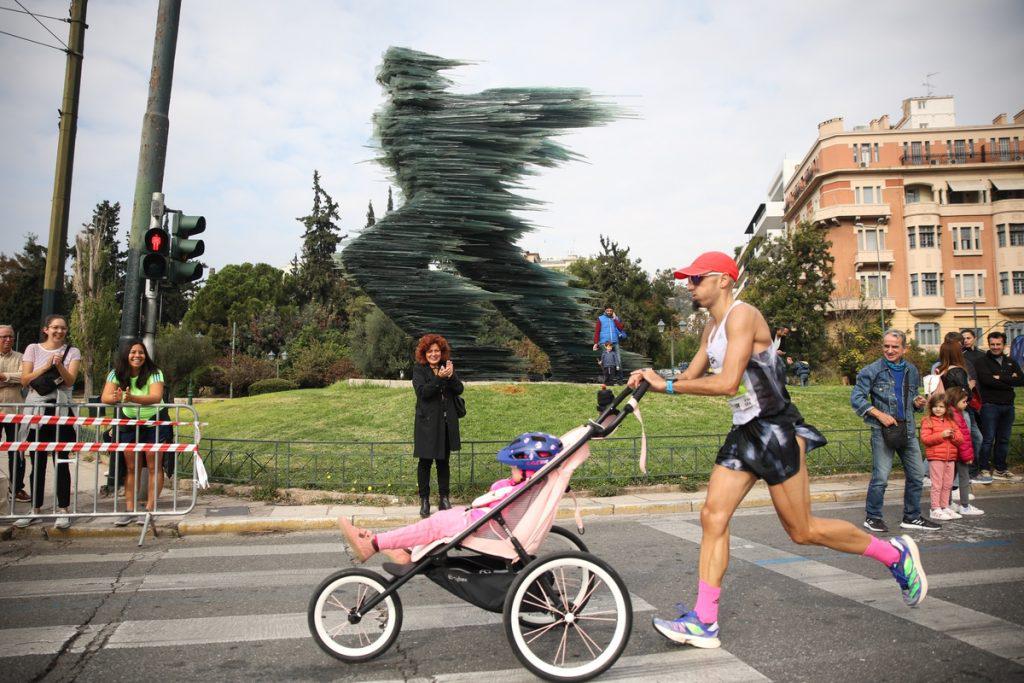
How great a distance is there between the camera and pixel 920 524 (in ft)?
22.7

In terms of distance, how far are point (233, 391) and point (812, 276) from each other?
34.1 meters

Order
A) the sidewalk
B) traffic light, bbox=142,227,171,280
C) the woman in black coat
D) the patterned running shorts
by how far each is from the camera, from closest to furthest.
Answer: the patterned running shorts → the sidewalk → the woman in black coat → traffic light, bbox=142,227,171,280

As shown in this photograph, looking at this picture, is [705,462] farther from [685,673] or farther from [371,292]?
[371,292]

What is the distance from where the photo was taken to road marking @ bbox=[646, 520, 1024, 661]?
148 inches

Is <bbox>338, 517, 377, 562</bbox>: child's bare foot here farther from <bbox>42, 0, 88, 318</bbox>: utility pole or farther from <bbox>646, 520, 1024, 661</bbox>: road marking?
<bbox>42, 0, 88, 318</bbox>: utility pole

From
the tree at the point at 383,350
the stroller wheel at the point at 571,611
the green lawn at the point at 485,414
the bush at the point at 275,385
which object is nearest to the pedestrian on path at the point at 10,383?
the green lawn at the point at 485,414

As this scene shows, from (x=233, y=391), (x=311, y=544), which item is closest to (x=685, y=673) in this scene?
(x=311, y=544)

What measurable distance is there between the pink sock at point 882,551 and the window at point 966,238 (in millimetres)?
64369

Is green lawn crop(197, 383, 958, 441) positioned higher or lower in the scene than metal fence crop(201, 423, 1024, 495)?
higher

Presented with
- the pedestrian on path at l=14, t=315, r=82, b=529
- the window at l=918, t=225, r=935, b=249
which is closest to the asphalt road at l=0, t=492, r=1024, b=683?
the pedestrian on path at l=14, t=315, r=82, b=529

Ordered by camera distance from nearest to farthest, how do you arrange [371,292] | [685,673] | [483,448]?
[685,673]
[483,448]
[371,292]

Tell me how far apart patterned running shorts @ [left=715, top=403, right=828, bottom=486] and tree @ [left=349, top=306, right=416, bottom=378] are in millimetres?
19746

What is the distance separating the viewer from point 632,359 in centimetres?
2023

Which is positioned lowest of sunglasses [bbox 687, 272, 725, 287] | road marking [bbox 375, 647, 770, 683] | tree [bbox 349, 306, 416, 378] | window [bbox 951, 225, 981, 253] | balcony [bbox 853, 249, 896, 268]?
road marking [bbox 375, 647, 770, 683]
